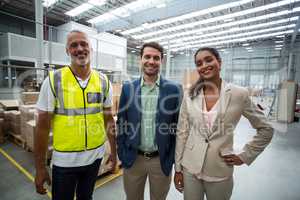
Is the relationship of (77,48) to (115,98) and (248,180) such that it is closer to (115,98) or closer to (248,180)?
(248,180)

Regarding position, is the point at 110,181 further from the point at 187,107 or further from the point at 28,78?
the point at 28,78

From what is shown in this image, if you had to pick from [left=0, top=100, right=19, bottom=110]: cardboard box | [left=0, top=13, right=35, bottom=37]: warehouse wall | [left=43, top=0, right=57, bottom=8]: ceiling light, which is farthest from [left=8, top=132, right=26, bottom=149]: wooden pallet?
[left=0, top=13, right=35, bottom=37]: warehouse wall

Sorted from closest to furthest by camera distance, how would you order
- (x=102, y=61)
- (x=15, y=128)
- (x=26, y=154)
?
(x=26, y=154) → (x=15, y=128) → (x=102, y=61)

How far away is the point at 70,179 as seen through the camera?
1.38 m

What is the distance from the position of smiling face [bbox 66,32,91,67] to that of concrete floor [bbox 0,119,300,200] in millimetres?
2017

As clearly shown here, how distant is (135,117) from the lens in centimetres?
158

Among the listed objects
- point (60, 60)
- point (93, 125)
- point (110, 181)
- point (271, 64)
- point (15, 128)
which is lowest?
point (110, 181)

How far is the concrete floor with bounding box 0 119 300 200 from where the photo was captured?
2.54m

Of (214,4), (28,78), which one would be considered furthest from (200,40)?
(28,78)

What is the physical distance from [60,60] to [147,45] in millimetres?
8711

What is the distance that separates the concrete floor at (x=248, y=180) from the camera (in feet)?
8.32

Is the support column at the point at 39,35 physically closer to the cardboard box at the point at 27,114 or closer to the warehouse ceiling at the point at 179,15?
the warehouse ceiling at the point at 179,15

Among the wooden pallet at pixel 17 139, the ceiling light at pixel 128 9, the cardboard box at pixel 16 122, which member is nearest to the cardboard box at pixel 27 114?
the wooden pallet at pixel 17 139

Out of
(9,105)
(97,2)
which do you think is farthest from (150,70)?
(97,2)
